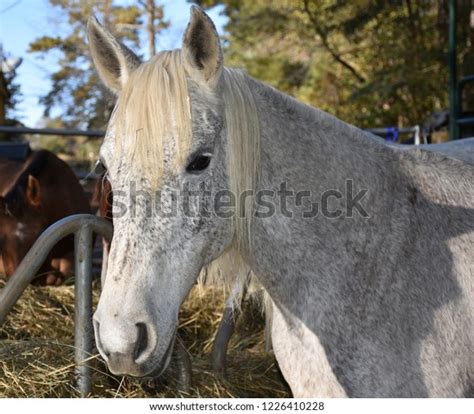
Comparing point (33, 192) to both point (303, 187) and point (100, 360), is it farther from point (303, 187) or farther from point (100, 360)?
point (303, 187)

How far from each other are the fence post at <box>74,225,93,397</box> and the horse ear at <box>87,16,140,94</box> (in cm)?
69

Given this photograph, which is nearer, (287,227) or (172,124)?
(172,124)

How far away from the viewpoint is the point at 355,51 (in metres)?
16.1

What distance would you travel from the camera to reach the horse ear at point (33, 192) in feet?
15.5

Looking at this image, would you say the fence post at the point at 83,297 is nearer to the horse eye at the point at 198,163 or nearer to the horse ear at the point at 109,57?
the horse ear at the point at 109,57

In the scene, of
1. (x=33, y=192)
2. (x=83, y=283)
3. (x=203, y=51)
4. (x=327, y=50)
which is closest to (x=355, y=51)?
(x=327, y=50)

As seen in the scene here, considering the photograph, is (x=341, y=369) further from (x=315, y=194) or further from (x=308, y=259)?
(x=315, y=194)

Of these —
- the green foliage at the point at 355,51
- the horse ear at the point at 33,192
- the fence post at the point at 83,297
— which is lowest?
the fence post at the point at 83,297

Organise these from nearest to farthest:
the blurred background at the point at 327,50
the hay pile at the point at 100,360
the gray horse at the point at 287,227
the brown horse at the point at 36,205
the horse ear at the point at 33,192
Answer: the gray horse at the point at 287,227
the hay pile at the point at 100,360
the brown horse at the point at 36,205
the horse ear at the point at 33,192
the blurred background at the point at 327,50

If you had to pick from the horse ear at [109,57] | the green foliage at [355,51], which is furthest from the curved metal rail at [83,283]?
the green foliage at [355,51]

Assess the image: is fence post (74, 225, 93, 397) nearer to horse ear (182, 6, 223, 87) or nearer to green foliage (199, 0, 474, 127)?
horse ear (182, 6, 223, 87)

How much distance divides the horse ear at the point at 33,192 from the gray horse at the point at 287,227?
3003mm

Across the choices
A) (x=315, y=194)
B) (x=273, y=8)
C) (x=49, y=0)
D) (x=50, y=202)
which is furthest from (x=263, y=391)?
(x=273, y=8)

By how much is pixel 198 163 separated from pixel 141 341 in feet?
1.89
